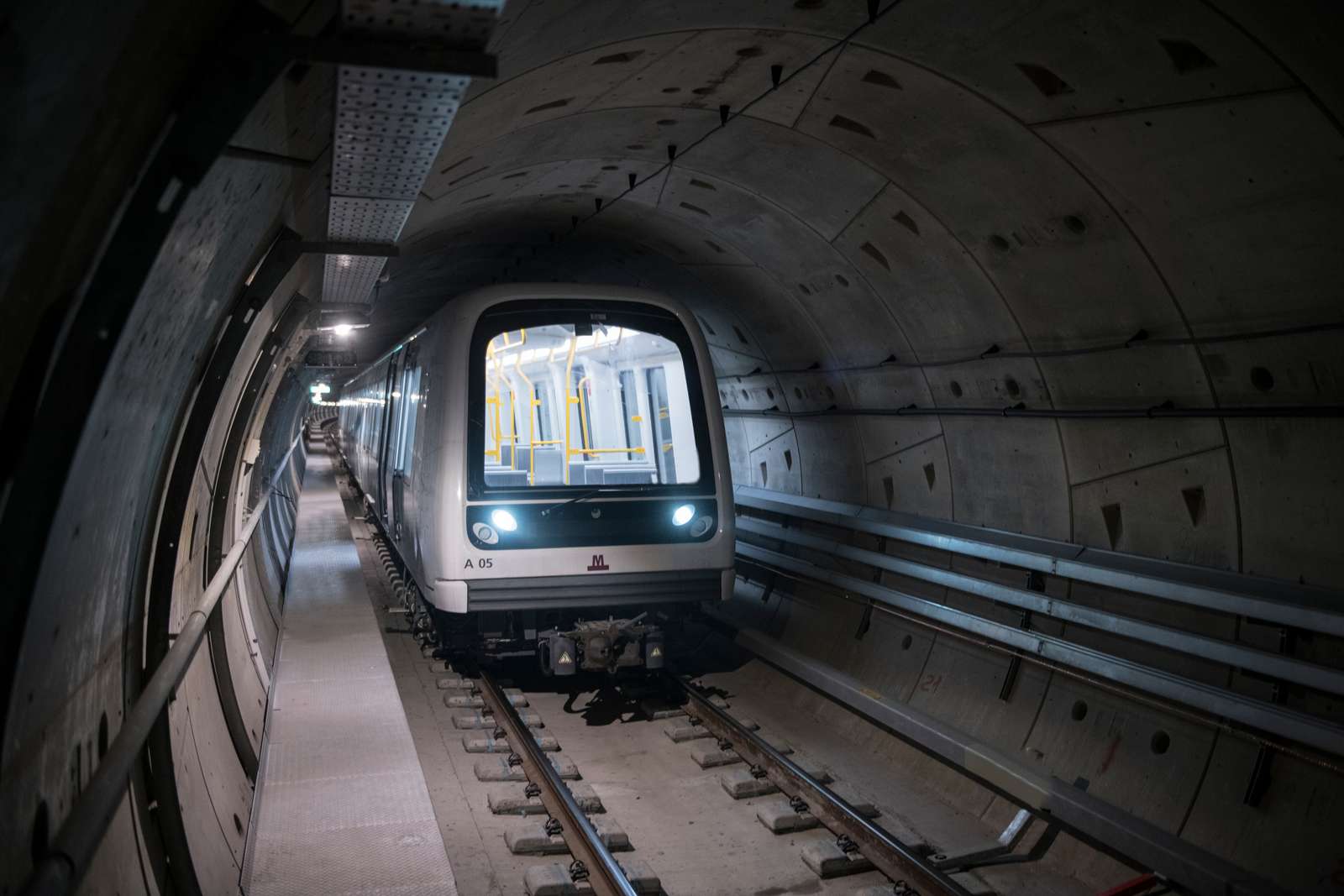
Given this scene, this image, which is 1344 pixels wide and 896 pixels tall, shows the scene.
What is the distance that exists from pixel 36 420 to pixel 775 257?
7.74 metres

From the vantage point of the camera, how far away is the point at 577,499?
25.2 ft

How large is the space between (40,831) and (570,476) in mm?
5197

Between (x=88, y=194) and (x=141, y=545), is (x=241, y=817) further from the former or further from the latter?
(x=88, y=194)

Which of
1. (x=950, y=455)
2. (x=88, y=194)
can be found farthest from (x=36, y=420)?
(x=950, y=455)

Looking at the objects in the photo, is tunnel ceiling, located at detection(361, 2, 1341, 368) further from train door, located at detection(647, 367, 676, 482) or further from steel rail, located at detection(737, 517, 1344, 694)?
train door, located at detection(647, 367, 676, 482)

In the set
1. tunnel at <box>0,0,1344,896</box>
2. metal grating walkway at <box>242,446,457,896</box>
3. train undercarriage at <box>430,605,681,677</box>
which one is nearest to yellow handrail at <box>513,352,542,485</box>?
tunnel at <box>0,0,1344,896</box>

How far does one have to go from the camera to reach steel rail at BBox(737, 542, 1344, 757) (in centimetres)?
481

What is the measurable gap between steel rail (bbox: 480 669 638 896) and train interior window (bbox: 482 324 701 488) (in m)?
1.73

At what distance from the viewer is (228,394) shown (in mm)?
6230

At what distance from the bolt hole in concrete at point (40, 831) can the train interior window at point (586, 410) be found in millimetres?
4836

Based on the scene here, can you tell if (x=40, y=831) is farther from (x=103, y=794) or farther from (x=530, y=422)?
(x=530, y=422)

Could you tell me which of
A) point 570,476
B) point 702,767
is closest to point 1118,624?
point 702,767

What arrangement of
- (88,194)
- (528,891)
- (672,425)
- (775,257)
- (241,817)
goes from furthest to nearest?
(775,257) → (672,425) → (241,817) → (528,891) → (88,194)

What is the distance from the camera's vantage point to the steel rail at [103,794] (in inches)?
89.5
